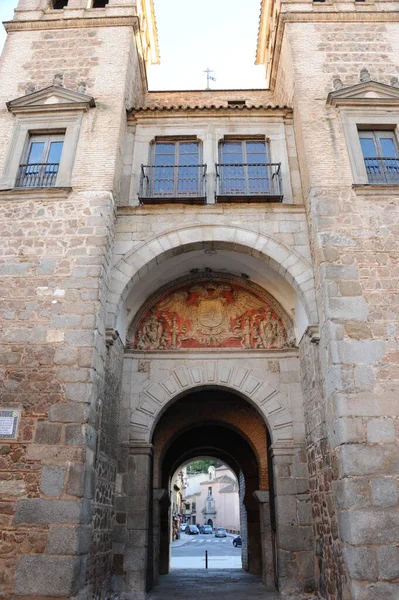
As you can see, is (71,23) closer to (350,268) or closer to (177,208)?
(177,208)

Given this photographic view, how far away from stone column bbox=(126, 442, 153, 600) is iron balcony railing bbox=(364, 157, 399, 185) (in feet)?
19.6

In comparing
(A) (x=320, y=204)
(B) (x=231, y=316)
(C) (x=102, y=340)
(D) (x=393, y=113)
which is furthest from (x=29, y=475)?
(D) (x=393, y=113)

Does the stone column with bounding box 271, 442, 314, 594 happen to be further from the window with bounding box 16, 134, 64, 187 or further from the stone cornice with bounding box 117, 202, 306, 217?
the window with bounding box 16, 134, 64, 187

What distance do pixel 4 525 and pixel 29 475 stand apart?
61 cm

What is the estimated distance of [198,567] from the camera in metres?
12.5

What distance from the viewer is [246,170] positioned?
899 centimetres

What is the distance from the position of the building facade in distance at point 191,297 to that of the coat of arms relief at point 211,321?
1.5 inches

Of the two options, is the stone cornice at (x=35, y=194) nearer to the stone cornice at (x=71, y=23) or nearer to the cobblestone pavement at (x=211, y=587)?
the stone cornice at (x=71, y=23)

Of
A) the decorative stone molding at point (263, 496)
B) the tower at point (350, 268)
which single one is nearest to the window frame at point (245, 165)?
the tower at point (350, 268)

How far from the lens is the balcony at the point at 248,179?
8664 millimetres

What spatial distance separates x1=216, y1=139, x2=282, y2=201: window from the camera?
870 cm

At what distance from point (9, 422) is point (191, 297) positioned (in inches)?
162

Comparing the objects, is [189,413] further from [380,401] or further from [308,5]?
[308,5]

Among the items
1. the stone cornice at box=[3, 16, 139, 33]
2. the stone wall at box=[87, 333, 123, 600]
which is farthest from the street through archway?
the stone cornice at box=[3, 16, 139, 33]
